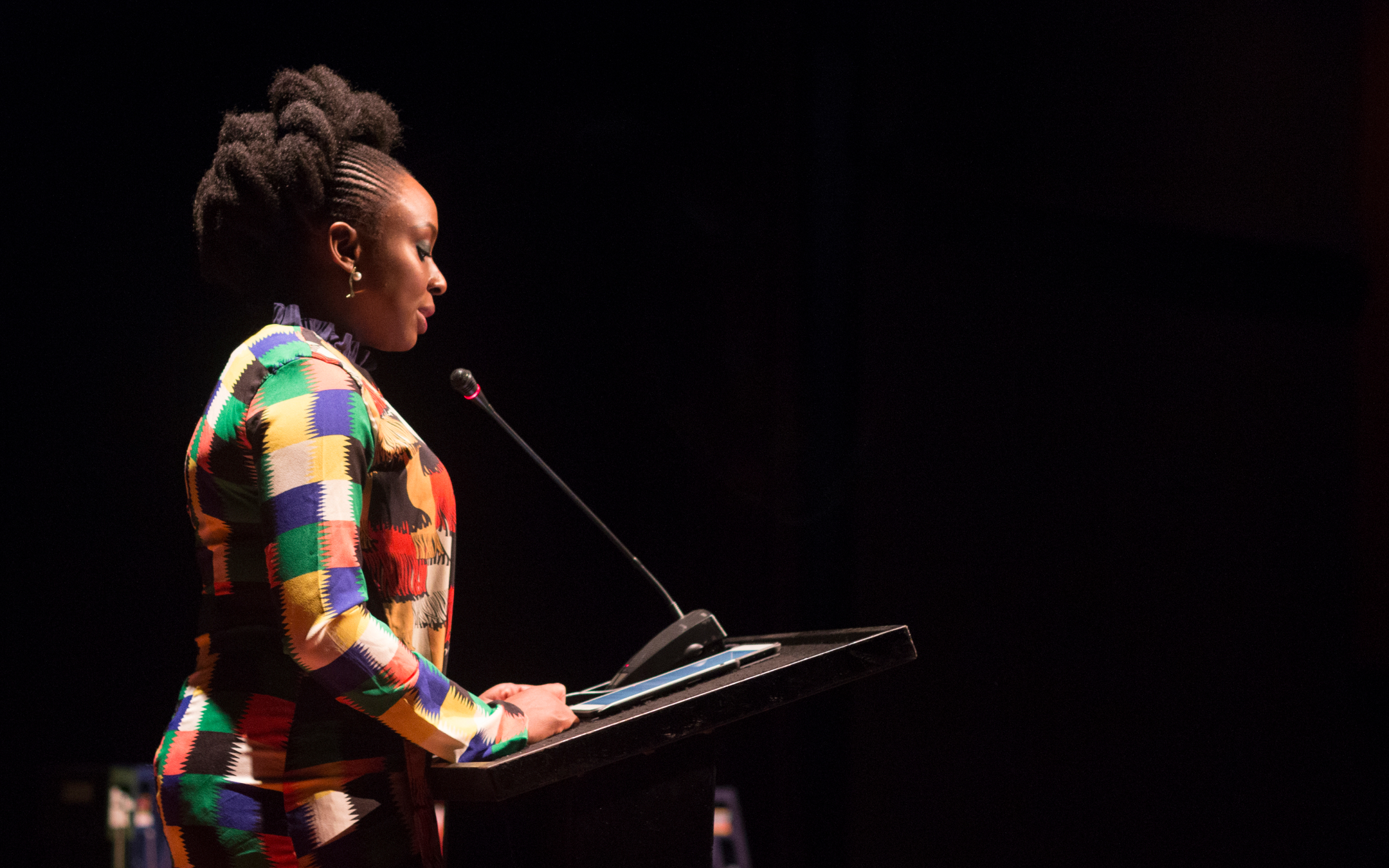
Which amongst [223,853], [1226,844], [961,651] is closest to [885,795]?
[961,651]

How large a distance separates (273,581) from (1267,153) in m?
3.13

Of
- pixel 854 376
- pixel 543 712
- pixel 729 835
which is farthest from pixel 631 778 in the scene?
pixel 854 376

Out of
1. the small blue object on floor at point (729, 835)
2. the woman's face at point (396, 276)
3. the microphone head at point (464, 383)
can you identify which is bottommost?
the small blue object on floor at point (729, 835)

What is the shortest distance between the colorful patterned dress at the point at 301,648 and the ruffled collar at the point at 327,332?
0.26 ft

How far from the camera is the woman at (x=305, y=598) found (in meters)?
0.86

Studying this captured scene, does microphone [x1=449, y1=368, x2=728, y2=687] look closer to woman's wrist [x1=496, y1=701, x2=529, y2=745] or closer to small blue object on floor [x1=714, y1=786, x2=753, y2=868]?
woman's wrist [x1=496, y1=701, x2=529, y2=745]

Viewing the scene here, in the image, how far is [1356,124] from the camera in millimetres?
3041

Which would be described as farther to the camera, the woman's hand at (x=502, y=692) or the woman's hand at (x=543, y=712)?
the woman's hand at (x=502, y=692)

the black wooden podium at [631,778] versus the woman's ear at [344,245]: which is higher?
the woman's ear at [344,245]

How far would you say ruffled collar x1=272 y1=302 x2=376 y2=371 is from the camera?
105 centimetres

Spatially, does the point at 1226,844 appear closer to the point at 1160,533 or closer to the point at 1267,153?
the point at 1160,533

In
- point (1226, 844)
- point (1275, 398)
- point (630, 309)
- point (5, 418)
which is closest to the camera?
point (5, 418)

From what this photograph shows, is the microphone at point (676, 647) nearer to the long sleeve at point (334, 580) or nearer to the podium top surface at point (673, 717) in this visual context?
the podium top surface at point (673, 717)

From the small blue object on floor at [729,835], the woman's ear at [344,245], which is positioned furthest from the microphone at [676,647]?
the small blue object on floor at [729,835]
